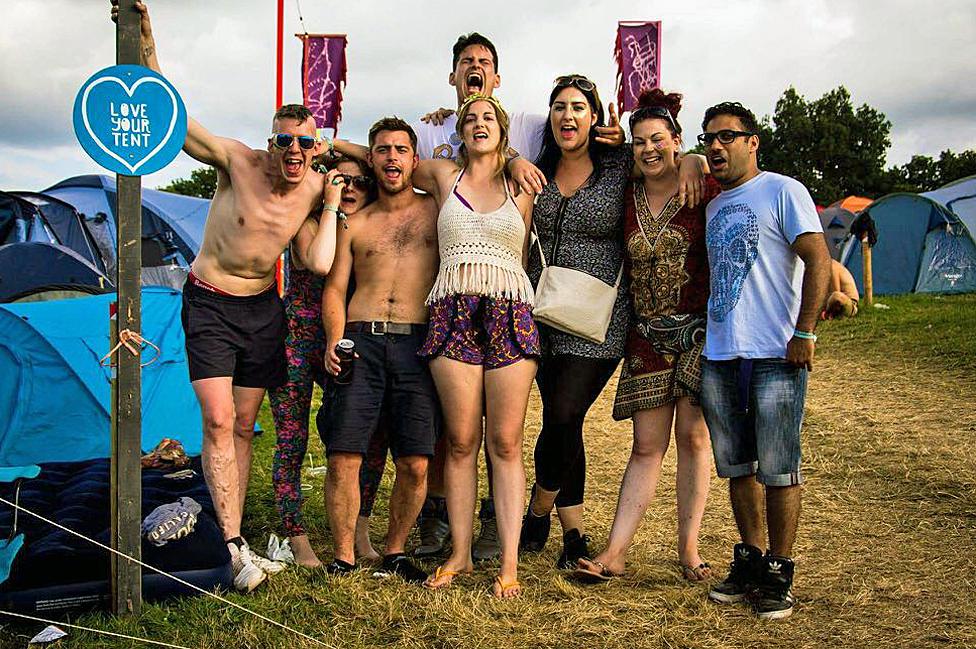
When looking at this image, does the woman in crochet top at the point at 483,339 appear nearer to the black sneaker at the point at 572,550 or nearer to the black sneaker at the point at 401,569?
the black sneaker at the point at 401,569

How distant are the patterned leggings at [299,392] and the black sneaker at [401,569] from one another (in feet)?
1.52

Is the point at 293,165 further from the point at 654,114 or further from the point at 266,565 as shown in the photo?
the point at 266,565

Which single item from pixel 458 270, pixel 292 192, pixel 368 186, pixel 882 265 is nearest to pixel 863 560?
pixel 458 270

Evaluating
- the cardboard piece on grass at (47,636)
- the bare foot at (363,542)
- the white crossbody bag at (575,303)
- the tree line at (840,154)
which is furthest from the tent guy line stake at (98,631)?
the tree line at (840,154)

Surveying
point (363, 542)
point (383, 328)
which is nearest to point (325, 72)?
point (383, 328)

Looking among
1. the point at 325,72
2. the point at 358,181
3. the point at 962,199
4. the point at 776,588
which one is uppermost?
the point at 325,72

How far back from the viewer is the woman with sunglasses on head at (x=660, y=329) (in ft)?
13.2

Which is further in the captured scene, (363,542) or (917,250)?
(917,250)

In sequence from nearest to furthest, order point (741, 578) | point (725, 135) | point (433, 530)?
point (725, 135), point (741, 578), point (433, 530)

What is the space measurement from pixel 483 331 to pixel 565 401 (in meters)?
0.50

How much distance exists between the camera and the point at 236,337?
170 inches

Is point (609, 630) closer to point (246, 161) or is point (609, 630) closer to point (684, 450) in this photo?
point (684, 450)

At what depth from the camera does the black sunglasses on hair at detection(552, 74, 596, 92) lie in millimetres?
4188

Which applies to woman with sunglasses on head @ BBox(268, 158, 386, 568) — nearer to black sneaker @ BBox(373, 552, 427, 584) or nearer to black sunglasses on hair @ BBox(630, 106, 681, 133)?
black sneaker @ BBox(373, 552, 427, 584)
